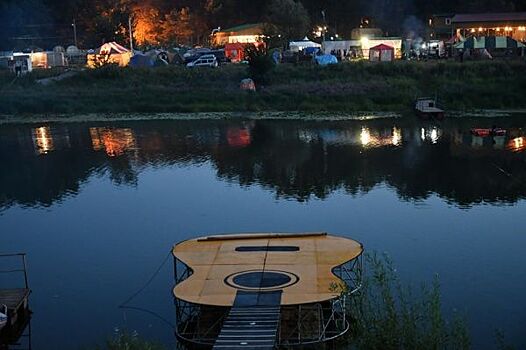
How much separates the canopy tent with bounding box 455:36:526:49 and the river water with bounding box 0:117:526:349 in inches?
433

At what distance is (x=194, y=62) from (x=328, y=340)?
30.2 m

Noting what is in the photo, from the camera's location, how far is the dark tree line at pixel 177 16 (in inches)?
1980

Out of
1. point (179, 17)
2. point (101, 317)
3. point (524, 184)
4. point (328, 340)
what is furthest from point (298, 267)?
point (179, 17)

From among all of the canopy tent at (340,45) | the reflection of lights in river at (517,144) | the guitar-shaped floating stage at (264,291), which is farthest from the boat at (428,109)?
the guitar-shaped floating stage at (264,291)

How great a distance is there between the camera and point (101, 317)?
10047 mm

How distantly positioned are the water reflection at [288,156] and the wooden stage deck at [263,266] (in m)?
5.43

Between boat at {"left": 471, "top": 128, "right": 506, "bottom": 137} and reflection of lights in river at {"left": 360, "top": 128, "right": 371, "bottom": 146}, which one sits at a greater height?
boat at {"left": 471, "top": 128, "right": 506, "bottom": 137}

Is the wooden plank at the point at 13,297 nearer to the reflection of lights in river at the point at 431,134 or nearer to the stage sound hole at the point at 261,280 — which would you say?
the stage sound hole at the point at 261,280

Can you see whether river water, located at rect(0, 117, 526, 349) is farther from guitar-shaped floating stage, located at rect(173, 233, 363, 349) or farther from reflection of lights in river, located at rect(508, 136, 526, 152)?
guitar-shaped floating stage, located at rect(173, 233, 363, 349)

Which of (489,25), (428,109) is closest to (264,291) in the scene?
(428,109)

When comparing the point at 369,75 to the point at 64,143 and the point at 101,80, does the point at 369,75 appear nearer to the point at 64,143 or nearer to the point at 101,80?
the point at 101,80

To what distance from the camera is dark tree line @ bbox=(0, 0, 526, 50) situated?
5028 centimetres

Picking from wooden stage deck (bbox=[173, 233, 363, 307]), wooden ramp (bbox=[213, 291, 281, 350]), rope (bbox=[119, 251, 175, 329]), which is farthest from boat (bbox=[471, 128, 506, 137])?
wooden ramp (bbox=[213, 291, 281, 350])

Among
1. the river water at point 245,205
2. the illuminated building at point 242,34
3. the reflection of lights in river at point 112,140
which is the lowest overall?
the river water at point 245,205
